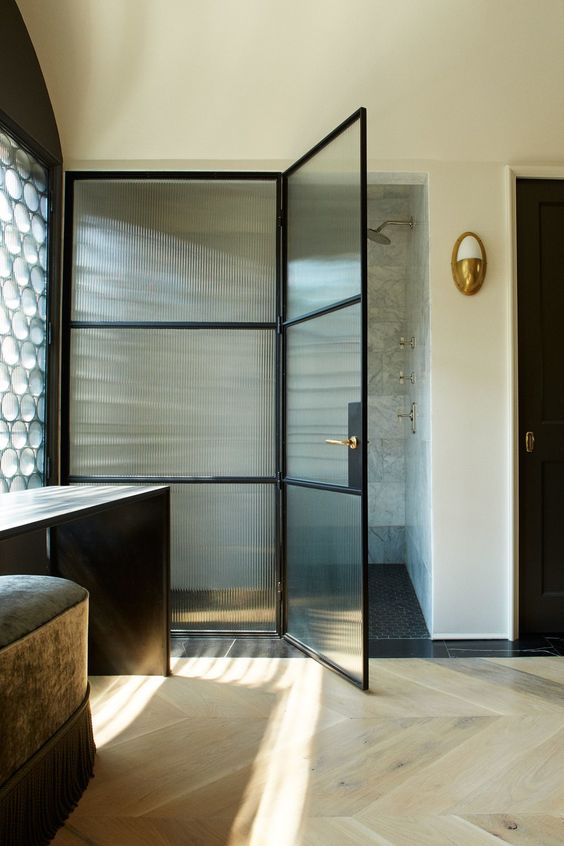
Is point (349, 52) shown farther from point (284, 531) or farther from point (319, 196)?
point (284, 531)

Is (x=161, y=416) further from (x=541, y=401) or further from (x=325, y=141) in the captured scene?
(x=541, y=401)

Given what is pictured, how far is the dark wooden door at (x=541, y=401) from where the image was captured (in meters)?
2.98

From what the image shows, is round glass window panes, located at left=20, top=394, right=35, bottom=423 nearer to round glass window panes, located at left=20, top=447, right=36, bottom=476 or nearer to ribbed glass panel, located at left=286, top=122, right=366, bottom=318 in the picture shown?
round glass window panes, located at left=20, top=447, right=36, bottom=476

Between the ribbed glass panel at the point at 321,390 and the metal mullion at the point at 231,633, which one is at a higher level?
the ribbed glass panel at the point at 321,390

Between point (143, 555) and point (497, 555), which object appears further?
point (497, 555)

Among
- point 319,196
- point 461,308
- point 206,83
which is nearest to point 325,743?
point 461,308

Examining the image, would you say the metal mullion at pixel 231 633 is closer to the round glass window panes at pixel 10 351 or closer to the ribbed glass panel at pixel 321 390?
the ribbed glass panel at pixel 321 390

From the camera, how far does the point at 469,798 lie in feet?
5.31

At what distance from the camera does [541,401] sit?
299cm

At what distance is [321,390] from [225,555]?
0.99 metres

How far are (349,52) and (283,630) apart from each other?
112 inches

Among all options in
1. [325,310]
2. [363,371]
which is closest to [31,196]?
[325,310]

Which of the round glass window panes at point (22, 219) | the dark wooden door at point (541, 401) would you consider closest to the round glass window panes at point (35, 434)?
the round glass window panes at point (22, 219)

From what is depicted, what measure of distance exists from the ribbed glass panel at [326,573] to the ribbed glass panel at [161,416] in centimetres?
36
